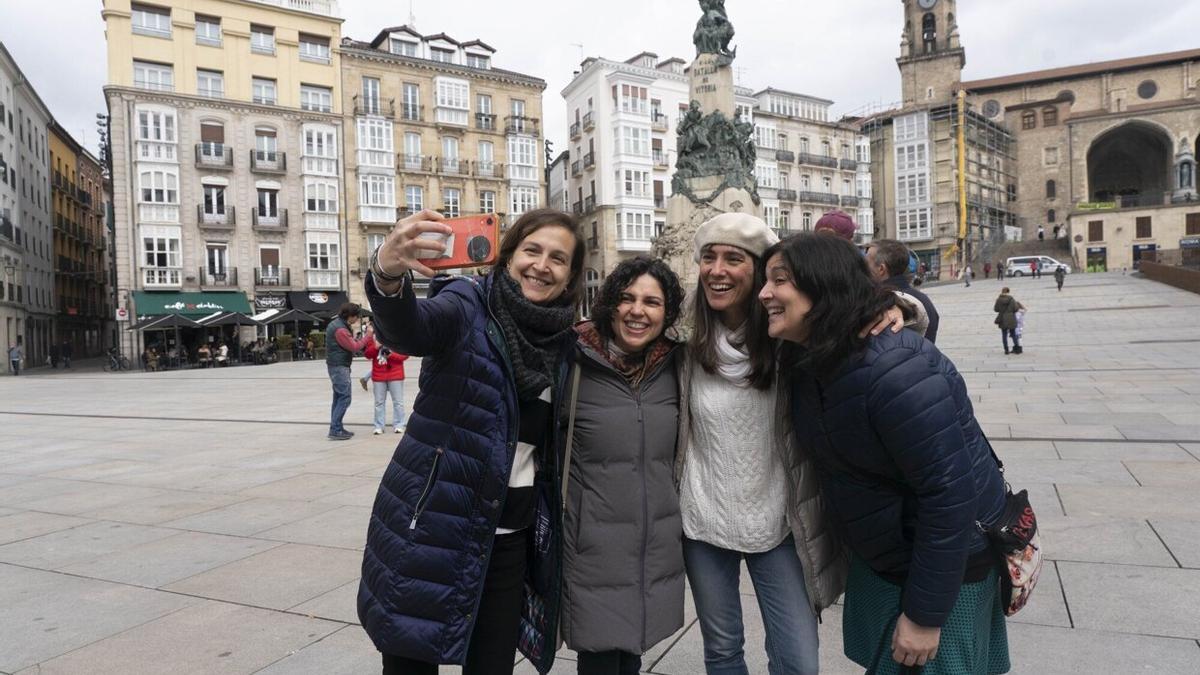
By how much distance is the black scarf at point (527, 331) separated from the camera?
7.38 ft

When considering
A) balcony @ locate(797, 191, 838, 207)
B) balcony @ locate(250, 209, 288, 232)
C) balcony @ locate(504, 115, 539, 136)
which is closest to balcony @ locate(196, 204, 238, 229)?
balcony @ locate(250, 209, 288, 232)

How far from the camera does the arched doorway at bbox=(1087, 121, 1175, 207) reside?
2562 inches

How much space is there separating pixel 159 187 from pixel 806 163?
4780 cm

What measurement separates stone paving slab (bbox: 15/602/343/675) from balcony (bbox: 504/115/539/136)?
47.3 meters

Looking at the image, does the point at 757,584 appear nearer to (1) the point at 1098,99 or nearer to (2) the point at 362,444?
(2) the point at 362,444

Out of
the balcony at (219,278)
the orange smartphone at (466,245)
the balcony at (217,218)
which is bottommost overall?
the orange smartphone at (466,245)

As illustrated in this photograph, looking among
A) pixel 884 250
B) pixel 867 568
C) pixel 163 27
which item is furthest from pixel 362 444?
pixel 163 27

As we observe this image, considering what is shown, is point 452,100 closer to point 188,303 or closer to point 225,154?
point 225,154

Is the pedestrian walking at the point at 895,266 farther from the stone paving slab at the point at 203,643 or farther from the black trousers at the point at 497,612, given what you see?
the stone paving slab at the point at 203,643

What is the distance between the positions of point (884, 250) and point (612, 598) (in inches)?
102

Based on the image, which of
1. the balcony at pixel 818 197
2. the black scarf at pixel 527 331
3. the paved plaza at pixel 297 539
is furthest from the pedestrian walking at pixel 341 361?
the balcony at pixel 818 197

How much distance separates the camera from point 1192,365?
14.0 metres

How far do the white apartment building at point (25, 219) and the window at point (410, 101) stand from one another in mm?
21106

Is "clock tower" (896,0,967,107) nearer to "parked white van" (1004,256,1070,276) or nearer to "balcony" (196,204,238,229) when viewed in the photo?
"parked white van" (1004,256,1070,276)
